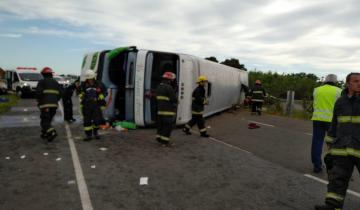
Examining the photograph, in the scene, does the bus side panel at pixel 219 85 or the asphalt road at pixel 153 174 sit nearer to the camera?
the asphalt road at pixel 153 174

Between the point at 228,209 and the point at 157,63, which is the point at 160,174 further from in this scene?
the point at 157,63

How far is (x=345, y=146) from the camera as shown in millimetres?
4168

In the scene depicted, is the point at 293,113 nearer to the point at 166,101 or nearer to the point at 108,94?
the point at 108,94

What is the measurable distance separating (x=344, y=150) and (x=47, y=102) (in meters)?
6.73

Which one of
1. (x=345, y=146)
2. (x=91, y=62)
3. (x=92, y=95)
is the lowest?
(x=345, y=146)

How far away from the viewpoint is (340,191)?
13.7ft

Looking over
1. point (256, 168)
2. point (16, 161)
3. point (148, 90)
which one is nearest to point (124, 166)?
point (16, 161)

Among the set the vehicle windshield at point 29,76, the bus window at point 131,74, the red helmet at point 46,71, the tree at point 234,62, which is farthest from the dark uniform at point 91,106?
the tree at point 234,62

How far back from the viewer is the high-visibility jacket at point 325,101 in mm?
6293

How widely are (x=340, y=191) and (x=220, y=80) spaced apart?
1141 centimetres

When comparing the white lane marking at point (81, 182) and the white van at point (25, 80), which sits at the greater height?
the white van at point (25, 80)

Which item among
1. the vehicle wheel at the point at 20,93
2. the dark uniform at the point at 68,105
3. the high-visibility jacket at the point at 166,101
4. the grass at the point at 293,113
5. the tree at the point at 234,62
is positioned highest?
the tree at the point at 234,62

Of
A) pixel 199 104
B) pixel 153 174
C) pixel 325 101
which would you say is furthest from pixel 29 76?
pixel 325 101

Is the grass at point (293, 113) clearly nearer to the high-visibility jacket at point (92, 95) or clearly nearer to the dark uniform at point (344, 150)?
the high-visibility jacket at point (92, 95)
